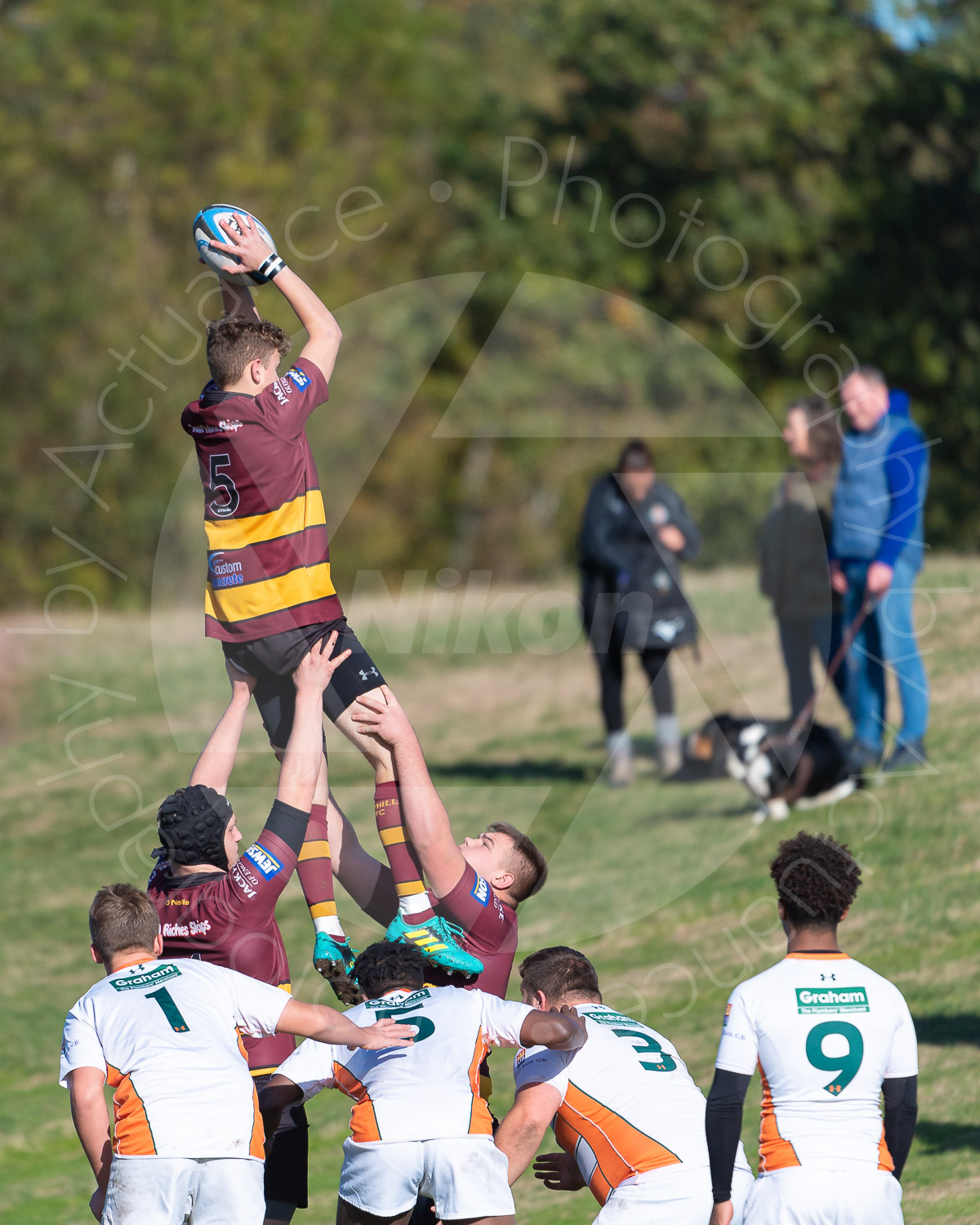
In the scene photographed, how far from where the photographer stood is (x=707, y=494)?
91.9 feet

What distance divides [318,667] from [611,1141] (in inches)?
78.6

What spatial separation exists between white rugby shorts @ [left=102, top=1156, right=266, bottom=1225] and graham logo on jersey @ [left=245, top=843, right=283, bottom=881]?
0.90m

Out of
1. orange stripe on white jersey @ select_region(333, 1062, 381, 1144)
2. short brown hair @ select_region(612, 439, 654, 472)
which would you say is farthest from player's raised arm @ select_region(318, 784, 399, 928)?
short brown hair @ select_region(612, 439, 654, 472)

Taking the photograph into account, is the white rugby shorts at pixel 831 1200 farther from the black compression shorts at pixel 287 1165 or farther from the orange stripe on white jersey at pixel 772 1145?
the black compression shorts at pixel 287 1165

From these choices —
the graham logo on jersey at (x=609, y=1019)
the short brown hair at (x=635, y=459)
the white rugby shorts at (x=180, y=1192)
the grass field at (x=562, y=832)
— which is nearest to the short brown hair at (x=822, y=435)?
the short brown hair at (x=635, y=459)

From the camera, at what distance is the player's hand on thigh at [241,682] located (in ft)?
19.0

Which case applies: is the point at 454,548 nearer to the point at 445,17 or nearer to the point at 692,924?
the point at 445,17

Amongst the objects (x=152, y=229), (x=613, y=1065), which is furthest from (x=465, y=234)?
(x=613, y=1065)

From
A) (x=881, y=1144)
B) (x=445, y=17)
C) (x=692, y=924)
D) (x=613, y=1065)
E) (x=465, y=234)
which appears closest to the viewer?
(x=881, y=1144)

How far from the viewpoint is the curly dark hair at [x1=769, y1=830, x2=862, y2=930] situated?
13.9 ft

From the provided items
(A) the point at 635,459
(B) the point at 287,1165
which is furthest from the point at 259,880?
(A) the point at 635,459

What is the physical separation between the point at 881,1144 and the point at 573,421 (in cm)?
2733

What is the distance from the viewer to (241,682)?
19.1ft

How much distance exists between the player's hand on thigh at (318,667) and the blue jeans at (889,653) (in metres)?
4.96
